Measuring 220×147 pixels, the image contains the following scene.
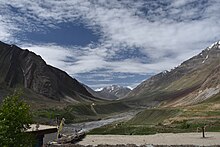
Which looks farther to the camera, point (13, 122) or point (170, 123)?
point (170, 123)

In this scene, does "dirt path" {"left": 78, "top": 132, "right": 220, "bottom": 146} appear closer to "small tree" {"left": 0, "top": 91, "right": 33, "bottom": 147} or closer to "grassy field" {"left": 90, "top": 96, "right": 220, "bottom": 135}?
"grassy field" {"left": 90, "top": 96, "right": 220, "bottom": 135}

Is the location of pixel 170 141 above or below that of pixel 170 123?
below

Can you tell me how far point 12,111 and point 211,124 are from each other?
2425 inches

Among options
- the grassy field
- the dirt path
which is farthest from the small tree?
the grassy field

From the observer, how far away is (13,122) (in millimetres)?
18609

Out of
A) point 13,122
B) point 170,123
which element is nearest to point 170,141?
point 13,122

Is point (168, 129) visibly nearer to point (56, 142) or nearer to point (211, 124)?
point (211, 124)

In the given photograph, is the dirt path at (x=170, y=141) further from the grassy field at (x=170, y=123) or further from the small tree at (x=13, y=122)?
the small tree at (x=13, y=122)

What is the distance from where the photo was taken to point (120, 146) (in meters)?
42.2

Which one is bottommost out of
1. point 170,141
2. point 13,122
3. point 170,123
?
point 170,141

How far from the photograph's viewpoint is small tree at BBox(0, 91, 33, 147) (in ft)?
59.6

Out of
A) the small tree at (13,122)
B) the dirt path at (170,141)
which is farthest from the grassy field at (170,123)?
the small tree at (13,122)

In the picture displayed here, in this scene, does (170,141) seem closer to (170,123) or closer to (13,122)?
(13,122)

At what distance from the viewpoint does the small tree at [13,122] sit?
1816cm
